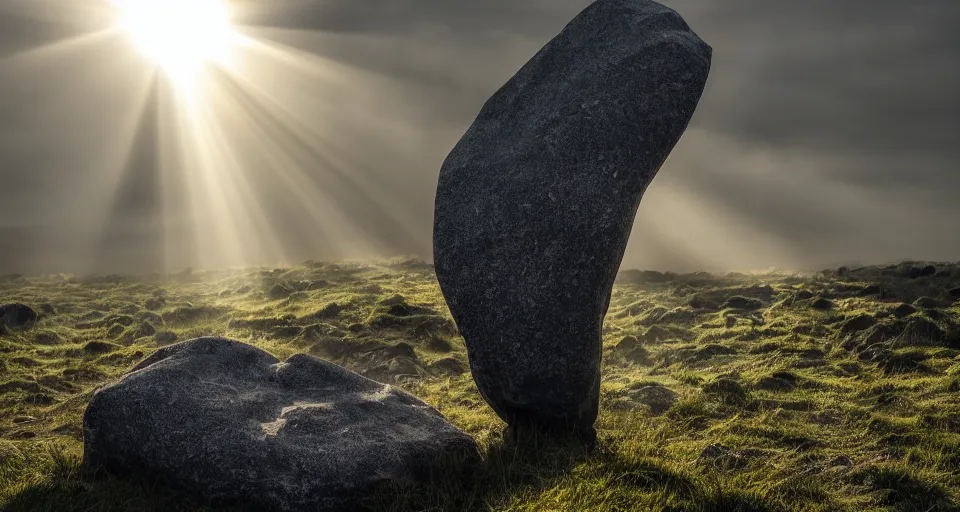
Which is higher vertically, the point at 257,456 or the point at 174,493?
the point at 257,456

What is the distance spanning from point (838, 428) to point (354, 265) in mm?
50148

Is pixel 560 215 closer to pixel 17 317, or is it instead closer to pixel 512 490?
pixel 512 490

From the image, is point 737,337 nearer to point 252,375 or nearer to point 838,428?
point 838,428

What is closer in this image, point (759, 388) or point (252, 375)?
point (252, 375)

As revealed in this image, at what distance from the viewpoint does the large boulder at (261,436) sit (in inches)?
344

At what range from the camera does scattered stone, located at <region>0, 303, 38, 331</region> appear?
95.0ft

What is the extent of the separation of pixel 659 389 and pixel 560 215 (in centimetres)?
799

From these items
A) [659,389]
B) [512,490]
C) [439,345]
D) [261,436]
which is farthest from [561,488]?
[439,345]

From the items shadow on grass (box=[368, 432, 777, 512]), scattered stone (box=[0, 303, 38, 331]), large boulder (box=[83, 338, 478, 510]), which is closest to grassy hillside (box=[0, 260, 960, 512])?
shadow on grass (box=[368, 432, 777, 512])

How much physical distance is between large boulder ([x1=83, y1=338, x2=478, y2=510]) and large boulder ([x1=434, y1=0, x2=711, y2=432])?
5.51ft

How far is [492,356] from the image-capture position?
1067 cm

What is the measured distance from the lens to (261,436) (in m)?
9.17

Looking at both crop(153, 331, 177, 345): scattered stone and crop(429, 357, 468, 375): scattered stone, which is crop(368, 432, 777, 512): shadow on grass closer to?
crop(429, 357, 468, 375): scattered stone

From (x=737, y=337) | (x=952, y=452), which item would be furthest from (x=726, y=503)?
(x=737, y=337)
